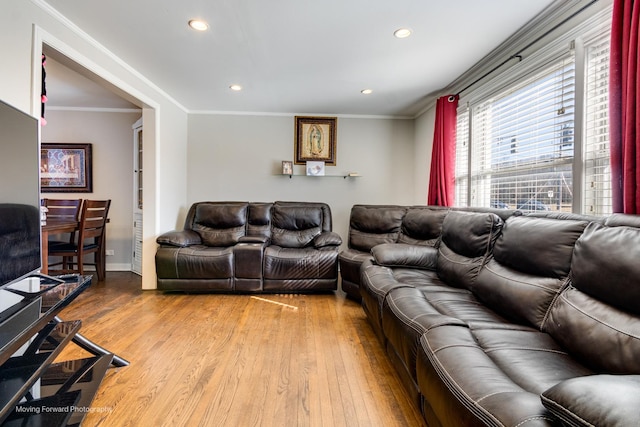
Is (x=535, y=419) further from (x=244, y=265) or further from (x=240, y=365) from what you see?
(x=244, y=265)

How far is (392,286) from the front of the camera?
191 centimetres

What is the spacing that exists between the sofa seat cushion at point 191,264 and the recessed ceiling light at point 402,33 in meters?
2.72

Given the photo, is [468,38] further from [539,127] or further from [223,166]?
[223,166]

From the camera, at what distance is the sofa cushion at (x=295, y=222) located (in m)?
3.85

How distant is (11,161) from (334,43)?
217cm

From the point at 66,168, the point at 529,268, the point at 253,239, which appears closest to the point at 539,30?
the point at 529,268

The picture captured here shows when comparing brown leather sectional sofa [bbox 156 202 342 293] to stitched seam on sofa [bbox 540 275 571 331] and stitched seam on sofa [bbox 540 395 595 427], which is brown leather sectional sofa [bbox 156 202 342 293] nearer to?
stitched seam on sofa [bbox 540 275 571 331]

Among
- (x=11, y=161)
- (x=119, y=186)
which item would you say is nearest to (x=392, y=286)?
(x=11, y=161)

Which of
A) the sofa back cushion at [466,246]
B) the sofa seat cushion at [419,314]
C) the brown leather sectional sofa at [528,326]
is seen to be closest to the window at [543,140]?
the brown leather sectional sofa at [528,326]

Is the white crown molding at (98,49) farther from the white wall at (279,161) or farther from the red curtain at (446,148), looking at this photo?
the red curtain at (446,148)

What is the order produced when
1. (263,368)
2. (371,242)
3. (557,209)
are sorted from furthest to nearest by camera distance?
(371,242) < (557,209) < (263,368)

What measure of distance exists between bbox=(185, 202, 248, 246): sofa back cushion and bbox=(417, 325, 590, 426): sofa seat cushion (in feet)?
9.99

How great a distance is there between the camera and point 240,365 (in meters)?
1.85

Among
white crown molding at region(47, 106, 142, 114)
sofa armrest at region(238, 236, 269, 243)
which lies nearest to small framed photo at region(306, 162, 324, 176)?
sofa armrest at region(238, 236, 269, 243)
